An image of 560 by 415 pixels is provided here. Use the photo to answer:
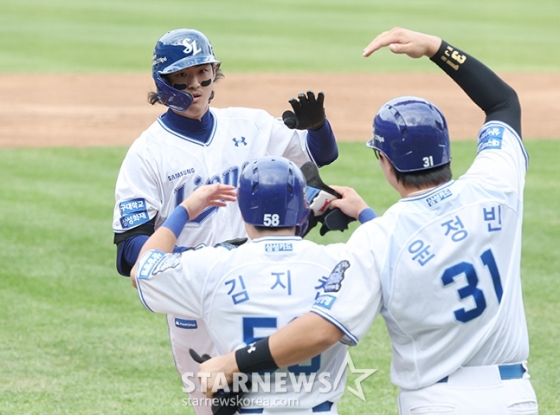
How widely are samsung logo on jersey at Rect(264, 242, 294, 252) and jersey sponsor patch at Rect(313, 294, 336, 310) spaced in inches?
11.2

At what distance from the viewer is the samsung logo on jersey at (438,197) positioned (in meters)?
3.50

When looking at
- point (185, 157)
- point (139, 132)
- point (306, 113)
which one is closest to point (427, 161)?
point (306, 113)

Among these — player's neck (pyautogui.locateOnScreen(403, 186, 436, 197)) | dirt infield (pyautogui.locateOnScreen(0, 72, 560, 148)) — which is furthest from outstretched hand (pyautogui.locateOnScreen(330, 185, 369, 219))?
dirt infield (pyautogui.locateOnScreen(0, 72, 560, 148))

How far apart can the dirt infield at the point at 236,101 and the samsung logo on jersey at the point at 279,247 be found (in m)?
11.4

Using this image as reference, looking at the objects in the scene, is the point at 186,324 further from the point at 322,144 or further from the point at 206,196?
the point at 322,144

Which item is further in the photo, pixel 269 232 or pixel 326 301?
pixel 269 232

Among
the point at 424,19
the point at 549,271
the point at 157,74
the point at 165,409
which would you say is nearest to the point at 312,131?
the point at 157,74

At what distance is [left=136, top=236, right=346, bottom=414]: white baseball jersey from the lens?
356 cm

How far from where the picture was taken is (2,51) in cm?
2380

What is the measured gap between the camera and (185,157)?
4676mm

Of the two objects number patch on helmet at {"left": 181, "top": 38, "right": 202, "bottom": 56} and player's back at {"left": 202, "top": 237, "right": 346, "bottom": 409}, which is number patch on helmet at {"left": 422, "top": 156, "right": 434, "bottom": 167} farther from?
number patch on helmet at {"left": 181, "top": 38, "right": 202, "bottom": 56}

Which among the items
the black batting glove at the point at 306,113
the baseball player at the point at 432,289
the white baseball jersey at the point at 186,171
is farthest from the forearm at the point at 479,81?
the white baseball jersey at the point at 186,171

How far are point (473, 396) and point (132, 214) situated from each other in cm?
184

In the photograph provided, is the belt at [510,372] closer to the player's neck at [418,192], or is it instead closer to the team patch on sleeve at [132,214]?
the player's neck at [418,192]
